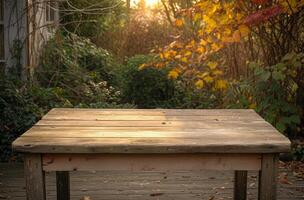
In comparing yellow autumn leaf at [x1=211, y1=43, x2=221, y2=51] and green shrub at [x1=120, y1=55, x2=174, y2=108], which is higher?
yellow autumn leaf at [x1=211, y1=43, x2=221, y2=51]

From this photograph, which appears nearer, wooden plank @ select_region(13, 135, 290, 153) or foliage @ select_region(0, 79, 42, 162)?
wooden plank @ select_region(13, 135, 290, 153)

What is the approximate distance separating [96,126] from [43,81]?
4.62 metres

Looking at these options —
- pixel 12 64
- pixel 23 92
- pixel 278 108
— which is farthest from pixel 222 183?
pixel 12 64

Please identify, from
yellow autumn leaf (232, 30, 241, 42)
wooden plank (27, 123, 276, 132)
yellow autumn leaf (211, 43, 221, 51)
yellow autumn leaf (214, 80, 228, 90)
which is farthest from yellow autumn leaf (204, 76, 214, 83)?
wooden plank (27, 123, 276, 132)

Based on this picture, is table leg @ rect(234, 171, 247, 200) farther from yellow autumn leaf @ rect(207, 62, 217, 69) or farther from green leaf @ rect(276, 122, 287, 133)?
yellow autumn leaf @ rect(207, 62, 217, 69)

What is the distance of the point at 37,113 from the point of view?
5.98 metres

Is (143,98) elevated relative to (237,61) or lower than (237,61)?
A: lower

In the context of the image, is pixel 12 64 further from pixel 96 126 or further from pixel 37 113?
pixel 96 126

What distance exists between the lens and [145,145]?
239cm

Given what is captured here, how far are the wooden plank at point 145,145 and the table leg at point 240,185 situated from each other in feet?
3.73

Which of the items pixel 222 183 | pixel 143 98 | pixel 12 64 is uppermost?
pixel 12 64

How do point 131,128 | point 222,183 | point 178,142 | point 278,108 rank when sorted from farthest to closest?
point 278,108 → point 222,183 → point 131,128 → point 178,142

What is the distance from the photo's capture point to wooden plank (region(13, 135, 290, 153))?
7.82ft

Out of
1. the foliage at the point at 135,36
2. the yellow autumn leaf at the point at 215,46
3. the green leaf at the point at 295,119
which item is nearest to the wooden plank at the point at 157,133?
the green leaf at the point at 295,119
